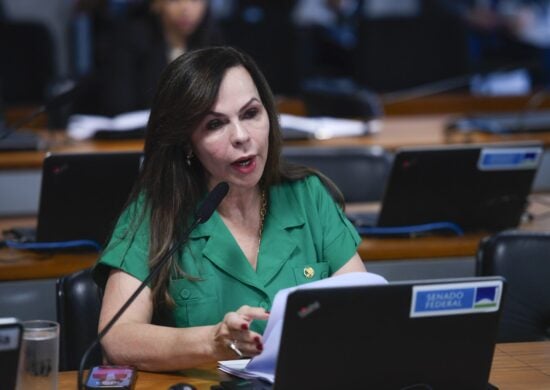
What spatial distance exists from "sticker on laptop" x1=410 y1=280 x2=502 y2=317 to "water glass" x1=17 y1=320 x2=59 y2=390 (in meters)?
0.60

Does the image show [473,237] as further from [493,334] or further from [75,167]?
[493,334]

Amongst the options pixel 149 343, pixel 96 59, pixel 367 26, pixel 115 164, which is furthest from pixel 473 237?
pixel 96 59

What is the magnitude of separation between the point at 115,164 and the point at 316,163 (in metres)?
0.96

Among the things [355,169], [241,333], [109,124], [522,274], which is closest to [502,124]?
[355,169]

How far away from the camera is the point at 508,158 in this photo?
3.33 meters

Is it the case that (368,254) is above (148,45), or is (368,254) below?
below

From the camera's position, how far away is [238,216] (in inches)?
98.7

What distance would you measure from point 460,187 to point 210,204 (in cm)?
139

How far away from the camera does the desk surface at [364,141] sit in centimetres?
444

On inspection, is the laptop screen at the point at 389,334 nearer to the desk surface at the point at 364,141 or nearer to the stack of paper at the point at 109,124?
the desk surface at the point at 364,141

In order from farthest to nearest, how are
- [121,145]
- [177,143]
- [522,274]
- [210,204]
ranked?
[121,145] → [522,274] → [177,143] → [210,204]

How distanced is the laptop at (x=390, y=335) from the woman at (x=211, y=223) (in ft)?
1.58

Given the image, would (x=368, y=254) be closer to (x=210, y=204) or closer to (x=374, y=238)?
(x=374, y=238)

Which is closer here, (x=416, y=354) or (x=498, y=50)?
(x=416, y=354)
